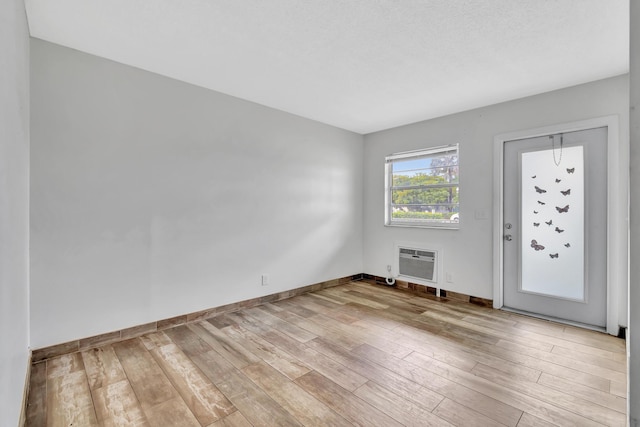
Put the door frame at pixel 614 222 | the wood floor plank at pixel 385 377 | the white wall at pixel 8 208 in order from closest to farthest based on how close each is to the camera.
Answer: the white wall at pixel 8 208 < the wood floor plank at pixel 385 377 < the door frame at pixel 614 222

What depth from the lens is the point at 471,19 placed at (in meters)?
2.02

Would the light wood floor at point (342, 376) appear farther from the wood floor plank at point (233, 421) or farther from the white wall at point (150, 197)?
the white wall at point (150, 197)

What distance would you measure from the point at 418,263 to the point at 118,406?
3615mm

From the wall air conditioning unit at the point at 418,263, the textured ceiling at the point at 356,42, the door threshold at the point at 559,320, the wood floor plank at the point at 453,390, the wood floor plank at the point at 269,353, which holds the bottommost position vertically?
the wood floor plank at the point at 453,390

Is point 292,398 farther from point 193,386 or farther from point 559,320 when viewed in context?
point 559,320

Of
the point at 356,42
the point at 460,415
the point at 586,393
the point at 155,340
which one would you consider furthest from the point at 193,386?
the point at 356,42

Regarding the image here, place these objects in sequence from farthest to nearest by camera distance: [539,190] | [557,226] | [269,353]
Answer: [539,190] → [557,226] → [269,353]

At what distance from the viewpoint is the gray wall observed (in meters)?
0.77

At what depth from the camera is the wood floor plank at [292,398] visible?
5.60 feet

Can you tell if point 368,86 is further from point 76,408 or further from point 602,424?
point 76,408

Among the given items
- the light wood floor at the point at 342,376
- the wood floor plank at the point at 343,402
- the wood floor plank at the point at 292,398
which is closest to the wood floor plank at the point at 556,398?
the light wood floor at the point at 342,376

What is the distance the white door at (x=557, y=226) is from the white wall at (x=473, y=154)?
0.18 m

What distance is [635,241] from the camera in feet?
2.56

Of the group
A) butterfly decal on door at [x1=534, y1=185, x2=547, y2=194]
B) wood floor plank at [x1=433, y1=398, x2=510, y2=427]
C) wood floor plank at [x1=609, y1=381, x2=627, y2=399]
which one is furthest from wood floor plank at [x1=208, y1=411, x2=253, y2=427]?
butterfly decal on door at [x1=534, y1=185, x2=547, y2=194]
